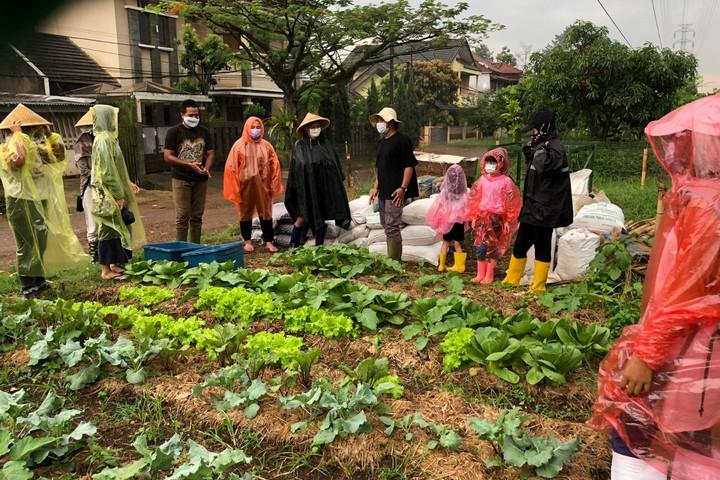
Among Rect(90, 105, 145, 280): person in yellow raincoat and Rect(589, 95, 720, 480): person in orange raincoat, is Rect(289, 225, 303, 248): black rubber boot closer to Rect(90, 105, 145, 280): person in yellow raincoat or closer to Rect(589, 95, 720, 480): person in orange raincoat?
Rect(90, 105, 145, 280): person in yellow raincoat

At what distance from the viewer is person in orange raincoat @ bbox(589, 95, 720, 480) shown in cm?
185

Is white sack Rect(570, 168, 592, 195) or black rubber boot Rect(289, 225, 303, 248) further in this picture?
white sack Rect(570, 168, 592, 195)

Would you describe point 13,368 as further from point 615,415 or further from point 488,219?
point 488,219

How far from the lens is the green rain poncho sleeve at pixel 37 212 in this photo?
5.39m

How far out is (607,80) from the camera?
14.2 m

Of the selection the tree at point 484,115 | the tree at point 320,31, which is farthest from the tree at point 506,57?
the tree at point 320,31

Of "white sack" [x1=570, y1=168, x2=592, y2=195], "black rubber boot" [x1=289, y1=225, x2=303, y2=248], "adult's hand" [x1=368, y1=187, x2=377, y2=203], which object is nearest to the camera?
"adult's hand" [x1=368, y1=187, x2=377, y2=203]

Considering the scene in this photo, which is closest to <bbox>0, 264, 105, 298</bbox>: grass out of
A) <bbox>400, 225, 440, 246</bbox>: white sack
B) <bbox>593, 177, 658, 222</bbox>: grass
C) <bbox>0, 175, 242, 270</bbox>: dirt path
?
<bbox>0, 175, 242, 270</bbox>: dirt path

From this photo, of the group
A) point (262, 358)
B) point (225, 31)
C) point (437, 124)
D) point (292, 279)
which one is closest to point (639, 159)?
point (225, 31)

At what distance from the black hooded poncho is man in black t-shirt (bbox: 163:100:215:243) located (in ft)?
3.38

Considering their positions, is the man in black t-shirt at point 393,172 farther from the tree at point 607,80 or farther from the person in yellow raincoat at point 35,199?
the tree at point 607,80

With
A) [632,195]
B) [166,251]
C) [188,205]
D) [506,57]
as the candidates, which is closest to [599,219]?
[166,251]

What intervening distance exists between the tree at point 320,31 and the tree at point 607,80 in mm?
2945

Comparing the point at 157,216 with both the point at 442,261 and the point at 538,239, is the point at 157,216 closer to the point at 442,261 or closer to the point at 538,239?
the point at 442,261
